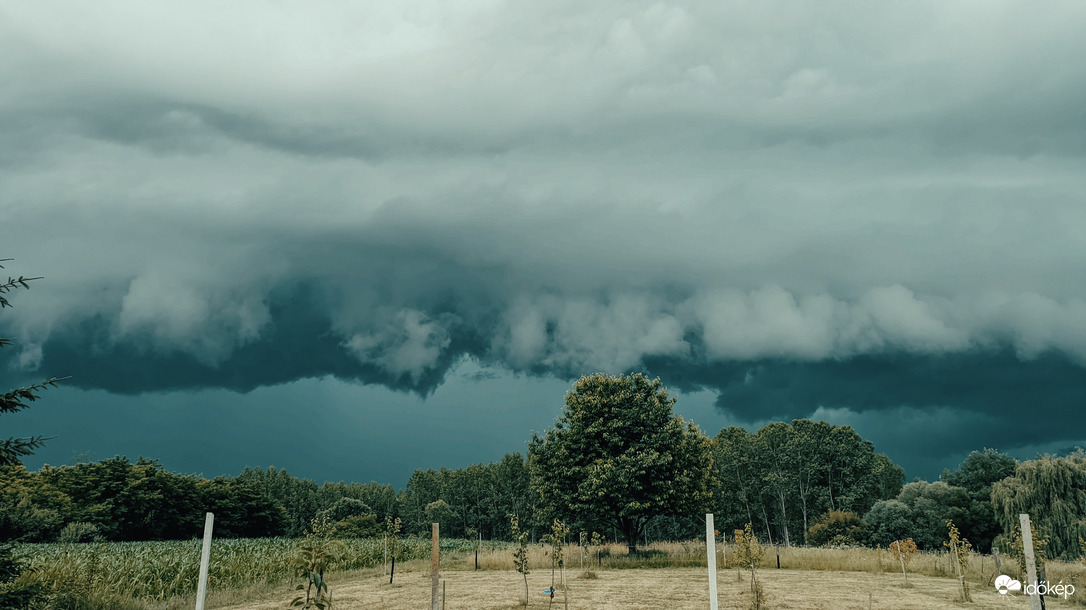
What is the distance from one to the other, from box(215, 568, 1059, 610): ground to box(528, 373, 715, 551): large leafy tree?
563 cm

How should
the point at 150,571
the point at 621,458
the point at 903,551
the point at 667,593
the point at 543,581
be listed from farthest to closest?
the point at 621,458
the point at 903,551
the point at 543,581
the point at 150,571
the point at 667,593

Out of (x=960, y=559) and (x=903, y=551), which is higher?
(x=960, y=559)

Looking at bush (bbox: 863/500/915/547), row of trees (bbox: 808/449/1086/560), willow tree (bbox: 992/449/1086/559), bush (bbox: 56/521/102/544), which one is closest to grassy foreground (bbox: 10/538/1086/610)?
willow tree (bbox: 992/449/1086/559)

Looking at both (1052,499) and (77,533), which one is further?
(77,533)

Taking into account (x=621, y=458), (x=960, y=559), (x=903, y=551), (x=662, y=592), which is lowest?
(x=662, y=592)

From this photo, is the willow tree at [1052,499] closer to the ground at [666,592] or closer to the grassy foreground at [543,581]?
the grassy foreground at [543,581]

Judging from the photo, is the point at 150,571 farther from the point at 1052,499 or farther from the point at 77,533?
the point at 1052,499

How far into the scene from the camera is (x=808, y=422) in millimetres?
81500

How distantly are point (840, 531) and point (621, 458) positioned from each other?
38069 mm

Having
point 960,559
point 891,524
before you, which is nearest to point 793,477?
point 891,524

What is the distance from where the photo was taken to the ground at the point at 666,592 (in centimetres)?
1977

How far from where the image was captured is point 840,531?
6141cm

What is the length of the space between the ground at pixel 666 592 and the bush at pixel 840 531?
33.9 meters

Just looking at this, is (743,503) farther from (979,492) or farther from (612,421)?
(612,421)
